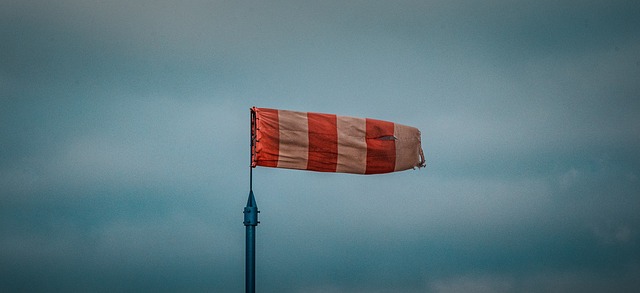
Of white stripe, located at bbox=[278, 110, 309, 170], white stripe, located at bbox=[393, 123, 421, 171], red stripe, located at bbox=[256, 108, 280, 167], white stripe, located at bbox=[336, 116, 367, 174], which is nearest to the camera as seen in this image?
red stripe, located at bbox=[256, 108, 280, 167]

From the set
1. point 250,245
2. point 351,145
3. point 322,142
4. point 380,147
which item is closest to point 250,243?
point 250,245

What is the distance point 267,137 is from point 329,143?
1874 millimetres

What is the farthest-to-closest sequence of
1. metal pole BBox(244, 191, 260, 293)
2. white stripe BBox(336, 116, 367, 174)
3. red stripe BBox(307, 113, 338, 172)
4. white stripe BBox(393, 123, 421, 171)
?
white stripe BBox(393, 123, 421, 171)
white stripe BBox(336, 116, 367, 174)
red stripe BBox(307, 113, 338, 172)
metal pole BBox(244, 191, 260, 293)

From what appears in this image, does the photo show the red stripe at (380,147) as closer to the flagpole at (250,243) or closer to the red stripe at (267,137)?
the red stripe at (267,137)

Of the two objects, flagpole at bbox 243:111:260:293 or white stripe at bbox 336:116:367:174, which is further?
white stripe at bbox 336:116:367:174

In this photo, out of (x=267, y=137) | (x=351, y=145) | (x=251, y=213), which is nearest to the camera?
(x=251, y=213)

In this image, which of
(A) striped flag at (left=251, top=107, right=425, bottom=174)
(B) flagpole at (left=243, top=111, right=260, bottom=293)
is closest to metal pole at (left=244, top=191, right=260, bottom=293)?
(B) flagpole at (left=243, top=111, right=260, bottom=293)

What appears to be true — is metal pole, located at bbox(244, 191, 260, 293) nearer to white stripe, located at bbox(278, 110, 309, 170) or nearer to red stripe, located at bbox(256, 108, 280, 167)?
red stripe, located at bbox(256, 108, 280, 167)

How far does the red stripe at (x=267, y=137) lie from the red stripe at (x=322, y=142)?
1.00 m

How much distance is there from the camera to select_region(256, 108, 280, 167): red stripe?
15.1 m

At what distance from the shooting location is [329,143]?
16.3 metres

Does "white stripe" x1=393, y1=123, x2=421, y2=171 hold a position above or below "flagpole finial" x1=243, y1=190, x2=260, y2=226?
above

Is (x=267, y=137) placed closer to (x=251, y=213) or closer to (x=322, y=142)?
(x=322, y=142)

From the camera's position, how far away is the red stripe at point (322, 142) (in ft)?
Answer: 52.4
